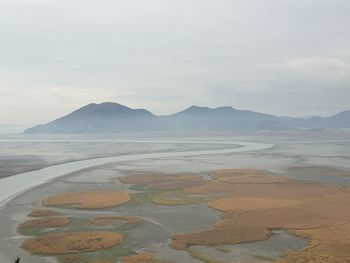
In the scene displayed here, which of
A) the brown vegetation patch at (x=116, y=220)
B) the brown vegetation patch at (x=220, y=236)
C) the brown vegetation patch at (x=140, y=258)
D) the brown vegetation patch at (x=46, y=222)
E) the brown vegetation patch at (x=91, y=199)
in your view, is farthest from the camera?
the brown vegetation patch at (x=91, y=199)

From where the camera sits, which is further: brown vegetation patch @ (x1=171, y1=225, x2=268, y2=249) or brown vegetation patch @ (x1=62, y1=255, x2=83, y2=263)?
brown vegetation patch @ (x1=171, y1=225, x2=268, y2=249)

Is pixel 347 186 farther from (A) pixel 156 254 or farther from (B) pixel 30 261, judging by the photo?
(B) pixel 30 261

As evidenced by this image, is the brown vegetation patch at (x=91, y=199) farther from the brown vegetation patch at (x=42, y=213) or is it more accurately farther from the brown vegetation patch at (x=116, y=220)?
the brown vegetation patch at (x=116, y=220)

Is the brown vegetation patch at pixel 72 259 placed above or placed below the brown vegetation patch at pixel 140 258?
above

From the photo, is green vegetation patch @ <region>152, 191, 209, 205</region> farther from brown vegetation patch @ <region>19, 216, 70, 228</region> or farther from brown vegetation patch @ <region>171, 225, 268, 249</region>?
brown vegetation patch @ <region>171, 225, 268, 249</region>

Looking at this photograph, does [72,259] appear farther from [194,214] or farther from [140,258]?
[194,214]

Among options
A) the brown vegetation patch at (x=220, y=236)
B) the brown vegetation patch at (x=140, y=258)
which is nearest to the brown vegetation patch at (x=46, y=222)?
the brown vegetation patch at (x=220, y=236)

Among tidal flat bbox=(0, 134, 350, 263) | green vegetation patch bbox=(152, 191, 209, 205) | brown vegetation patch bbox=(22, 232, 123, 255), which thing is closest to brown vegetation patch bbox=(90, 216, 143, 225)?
tidal flat bbox=(0, 134, 350, 263)
